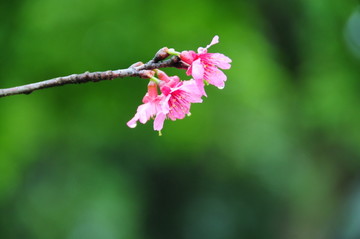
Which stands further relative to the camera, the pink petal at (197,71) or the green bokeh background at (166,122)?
the green bokeh background at (166,122)

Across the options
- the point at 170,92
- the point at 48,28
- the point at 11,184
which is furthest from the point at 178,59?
the point at 11,184

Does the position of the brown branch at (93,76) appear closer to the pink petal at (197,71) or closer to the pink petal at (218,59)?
the pink petal at (197,71)

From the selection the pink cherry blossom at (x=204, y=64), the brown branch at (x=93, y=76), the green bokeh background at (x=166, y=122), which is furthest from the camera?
the green bokeh background at (x=166, y=122)

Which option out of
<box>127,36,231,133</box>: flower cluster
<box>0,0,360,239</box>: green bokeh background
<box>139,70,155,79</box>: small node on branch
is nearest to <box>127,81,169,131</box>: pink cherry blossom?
<box>127,36,231,133</box>: flower cluster

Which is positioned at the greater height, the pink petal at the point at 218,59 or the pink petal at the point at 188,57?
the pink petal at the point at 218,59

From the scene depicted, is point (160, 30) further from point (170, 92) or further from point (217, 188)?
point (217, 188)

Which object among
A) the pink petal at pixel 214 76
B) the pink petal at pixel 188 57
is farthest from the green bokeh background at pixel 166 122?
the pink petal at pixel 188 57

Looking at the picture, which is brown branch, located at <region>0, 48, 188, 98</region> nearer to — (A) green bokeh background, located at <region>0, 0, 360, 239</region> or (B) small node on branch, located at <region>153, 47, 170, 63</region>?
(B) small node on branch, located at <region>153, 47, 170, 63</region>

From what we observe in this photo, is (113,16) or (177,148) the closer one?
(113,16)
